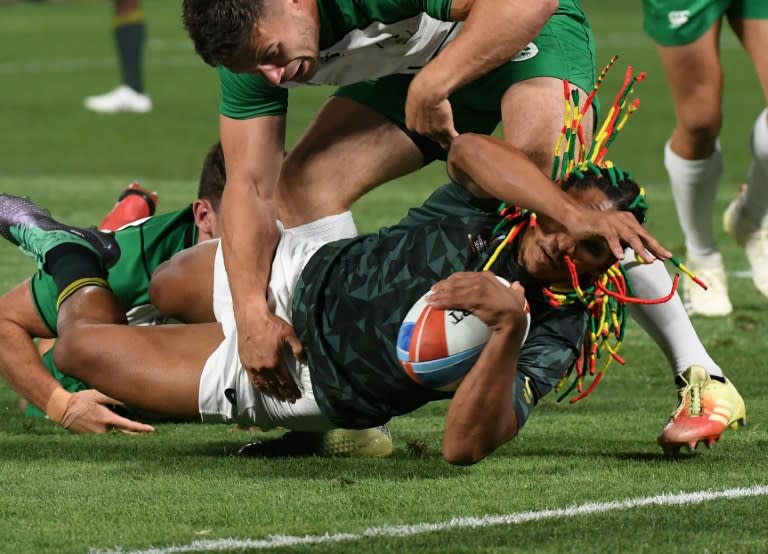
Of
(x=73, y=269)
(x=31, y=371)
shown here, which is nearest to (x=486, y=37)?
(x=73, y=269)

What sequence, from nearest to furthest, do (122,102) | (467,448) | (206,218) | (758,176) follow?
(467,448), (206,218), (758,176), (122,102)

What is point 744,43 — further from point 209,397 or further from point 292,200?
point 209,397

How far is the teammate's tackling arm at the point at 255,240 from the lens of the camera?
4824 mm

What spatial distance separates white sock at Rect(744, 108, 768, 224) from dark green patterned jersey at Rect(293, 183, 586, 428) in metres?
2.91

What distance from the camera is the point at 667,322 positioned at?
5.11 metres

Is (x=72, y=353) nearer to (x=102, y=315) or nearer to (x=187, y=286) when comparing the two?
(x=102, y=315)

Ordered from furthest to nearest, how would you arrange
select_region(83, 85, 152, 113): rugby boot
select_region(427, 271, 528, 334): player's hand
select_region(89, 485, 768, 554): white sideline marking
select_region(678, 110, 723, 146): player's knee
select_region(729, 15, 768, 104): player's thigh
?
select_region(83, 85, 152, 113): rugby boot < select_region(678, 110, 723, 146): player's knee < select_region(729, 15, 768, 104): player's thigh < select_region(427, 271, 528, 334): player's hand < select_region(89, 485, 768, 554): white sideline marking

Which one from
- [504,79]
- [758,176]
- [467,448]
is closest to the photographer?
[467,448]

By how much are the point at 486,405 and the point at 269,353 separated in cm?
80

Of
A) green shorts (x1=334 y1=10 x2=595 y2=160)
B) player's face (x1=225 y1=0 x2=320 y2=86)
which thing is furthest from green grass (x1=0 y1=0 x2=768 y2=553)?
player's face (x1=225 y1=0 x2=320 y2=86)

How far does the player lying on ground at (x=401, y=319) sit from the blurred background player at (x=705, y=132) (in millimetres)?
2394

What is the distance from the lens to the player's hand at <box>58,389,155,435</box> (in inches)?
213

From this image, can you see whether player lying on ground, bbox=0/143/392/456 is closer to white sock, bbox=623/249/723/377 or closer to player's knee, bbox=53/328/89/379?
player's knee, bbox=53/328/89/379

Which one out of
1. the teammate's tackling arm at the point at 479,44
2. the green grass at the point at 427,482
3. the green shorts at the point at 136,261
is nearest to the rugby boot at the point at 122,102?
the green grass at the point at 427,482
